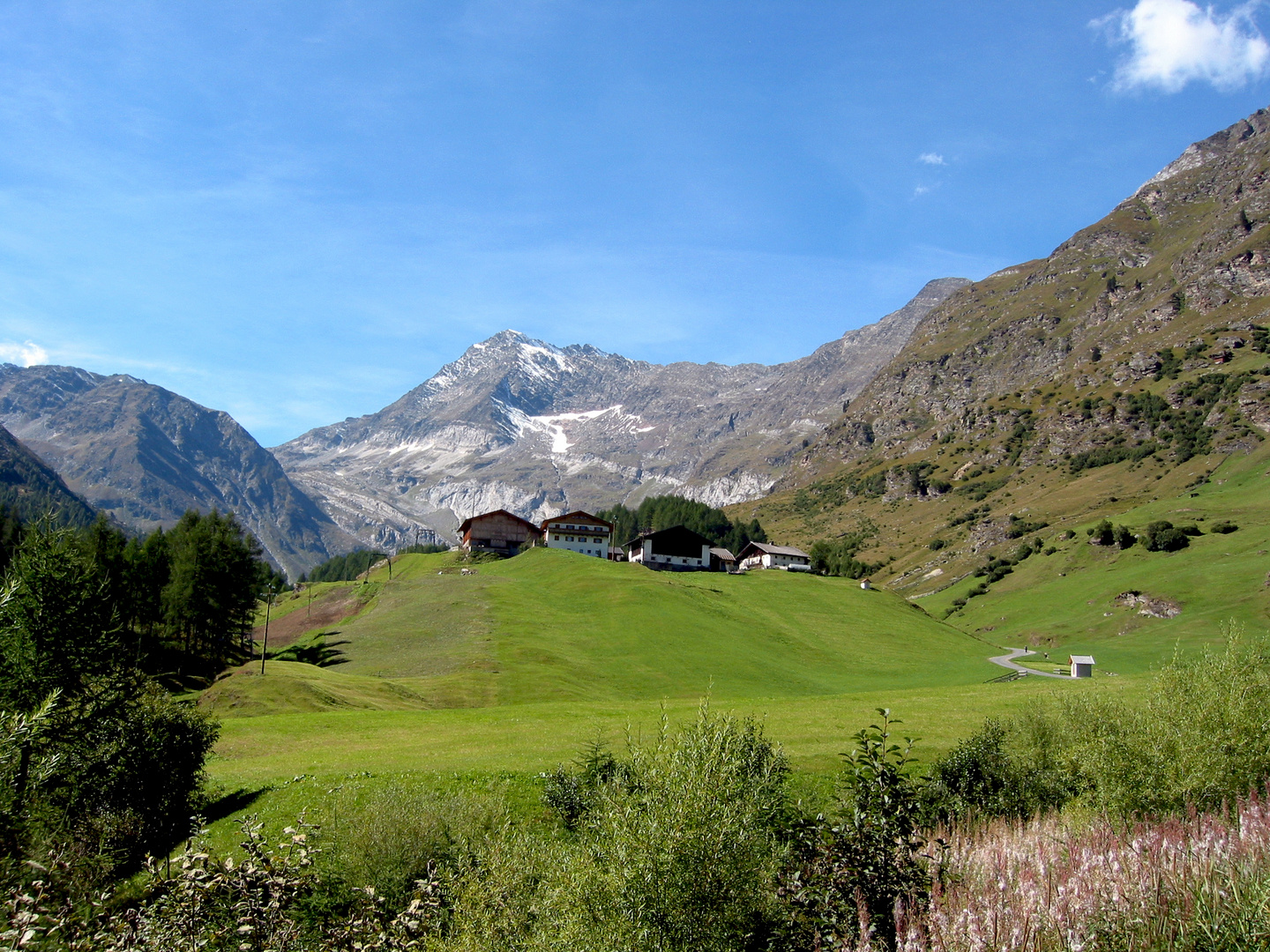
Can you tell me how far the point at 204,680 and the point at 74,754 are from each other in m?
70.0

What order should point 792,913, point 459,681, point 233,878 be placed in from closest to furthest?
point 233,878 → point 792,913 → point 459,681

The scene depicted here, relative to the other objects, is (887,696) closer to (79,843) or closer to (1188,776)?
(1188,776)

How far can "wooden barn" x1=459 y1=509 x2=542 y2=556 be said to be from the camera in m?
175

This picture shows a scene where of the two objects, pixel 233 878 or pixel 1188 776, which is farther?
pixel 1188 776

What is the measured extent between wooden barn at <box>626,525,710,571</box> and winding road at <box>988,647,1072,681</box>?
64.7m

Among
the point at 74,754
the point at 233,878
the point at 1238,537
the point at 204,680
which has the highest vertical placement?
the point at 1238,537

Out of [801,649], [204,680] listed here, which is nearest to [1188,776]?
[801,649]

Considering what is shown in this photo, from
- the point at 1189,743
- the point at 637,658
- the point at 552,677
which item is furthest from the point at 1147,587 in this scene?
the point at 1189,743

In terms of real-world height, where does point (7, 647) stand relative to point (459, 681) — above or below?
above

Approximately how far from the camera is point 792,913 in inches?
655

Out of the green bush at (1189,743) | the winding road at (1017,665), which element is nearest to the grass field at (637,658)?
the winding road at (1017,665)

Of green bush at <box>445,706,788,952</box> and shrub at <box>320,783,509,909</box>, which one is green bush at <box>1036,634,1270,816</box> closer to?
green bush at <box>445,706,788,952</box>

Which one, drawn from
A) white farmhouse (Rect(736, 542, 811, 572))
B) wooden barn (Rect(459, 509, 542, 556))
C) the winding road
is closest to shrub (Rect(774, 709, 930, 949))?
the winding road

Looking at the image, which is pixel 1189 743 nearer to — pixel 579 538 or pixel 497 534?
pixel 579 538
